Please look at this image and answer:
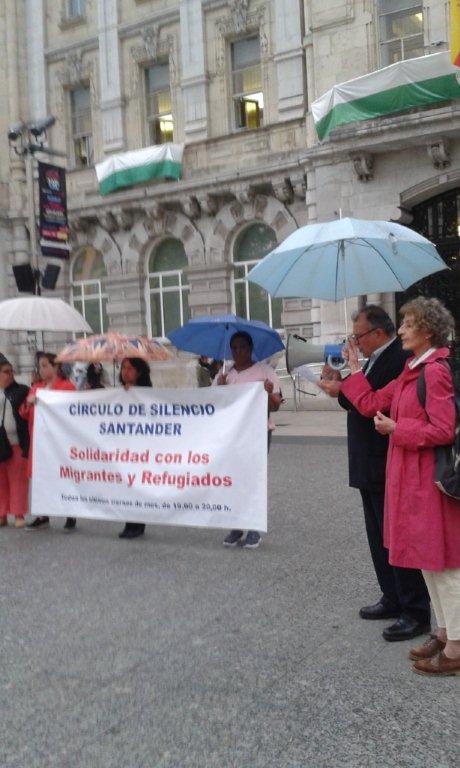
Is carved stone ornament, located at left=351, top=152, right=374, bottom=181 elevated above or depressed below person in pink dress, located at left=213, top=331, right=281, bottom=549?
above

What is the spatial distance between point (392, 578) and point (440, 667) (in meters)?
0.83

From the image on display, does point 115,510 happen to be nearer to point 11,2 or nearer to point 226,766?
point 226,766

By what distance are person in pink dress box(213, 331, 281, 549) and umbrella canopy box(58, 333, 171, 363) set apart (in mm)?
592

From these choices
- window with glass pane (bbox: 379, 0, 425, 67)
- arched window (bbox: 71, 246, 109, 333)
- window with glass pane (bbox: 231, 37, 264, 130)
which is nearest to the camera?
window with glass pane (bbox: 379, 0, 425, 67)

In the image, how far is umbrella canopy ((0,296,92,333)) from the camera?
305 inches

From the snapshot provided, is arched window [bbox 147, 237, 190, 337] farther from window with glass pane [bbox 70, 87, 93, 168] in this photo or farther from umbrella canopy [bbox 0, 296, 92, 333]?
umbrella canopy [bbox 0, 296, 92, 333]

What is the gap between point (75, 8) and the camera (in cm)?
2325

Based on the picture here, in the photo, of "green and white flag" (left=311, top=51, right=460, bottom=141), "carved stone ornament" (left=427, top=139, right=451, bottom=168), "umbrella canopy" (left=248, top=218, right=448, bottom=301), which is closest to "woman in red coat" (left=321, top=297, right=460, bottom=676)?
"umbrella canopy" (left=248, top=218, right=448, bottom=301)

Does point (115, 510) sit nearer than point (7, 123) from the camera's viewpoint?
Yes

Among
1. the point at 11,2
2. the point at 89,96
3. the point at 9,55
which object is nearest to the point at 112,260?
the point at 89,96

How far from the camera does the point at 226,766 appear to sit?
3002 millimetres

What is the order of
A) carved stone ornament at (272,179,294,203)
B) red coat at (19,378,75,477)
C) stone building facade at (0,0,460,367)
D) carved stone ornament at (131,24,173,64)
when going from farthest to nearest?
carved stone ornament at (131,24,173,64), carved stone ornament at (272,179,294,203), stone building facade at (0,0,460,367), red coat at (19,378,75,477)

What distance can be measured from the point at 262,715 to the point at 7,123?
78.3ft

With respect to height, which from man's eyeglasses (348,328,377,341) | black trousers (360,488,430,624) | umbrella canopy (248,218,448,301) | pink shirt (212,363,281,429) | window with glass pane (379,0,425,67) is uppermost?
window with glass pane (379,0,425,67)
